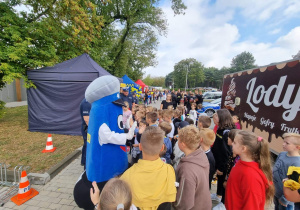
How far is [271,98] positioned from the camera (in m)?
4.13

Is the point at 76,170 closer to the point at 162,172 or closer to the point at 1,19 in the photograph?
the point at 162,172

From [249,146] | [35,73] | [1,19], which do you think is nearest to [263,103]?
[249,146]

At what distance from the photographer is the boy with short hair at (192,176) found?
1.49 metres

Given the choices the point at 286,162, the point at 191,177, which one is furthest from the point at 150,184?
the point at 286,162

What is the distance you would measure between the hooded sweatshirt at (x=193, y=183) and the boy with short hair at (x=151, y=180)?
0.53 feet

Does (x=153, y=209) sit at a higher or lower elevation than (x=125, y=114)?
lower

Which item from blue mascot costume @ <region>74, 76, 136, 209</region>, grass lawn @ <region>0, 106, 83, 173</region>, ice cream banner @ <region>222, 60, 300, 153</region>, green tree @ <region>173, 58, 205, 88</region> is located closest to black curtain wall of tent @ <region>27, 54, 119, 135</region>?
grass lawn @ <region>0, 106, 83, 173</region>

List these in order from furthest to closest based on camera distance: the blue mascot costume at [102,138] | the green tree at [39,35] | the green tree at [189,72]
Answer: the green tree at [189,72] → the green tree at [39,35] → the blue mascot costume at [102,138]

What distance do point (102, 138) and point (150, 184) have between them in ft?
2.40

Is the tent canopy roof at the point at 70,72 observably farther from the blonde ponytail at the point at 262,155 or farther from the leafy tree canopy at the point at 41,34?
the blonde ponytail at the point at 262,155

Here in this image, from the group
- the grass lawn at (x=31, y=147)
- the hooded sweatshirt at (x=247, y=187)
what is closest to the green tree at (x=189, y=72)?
the grass lawn at (x=31, y=147)

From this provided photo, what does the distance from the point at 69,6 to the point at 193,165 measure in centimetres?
866

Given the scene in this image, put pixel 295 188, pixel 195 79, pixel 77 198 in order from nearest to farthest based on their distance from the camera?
1. pixel 295 188
2. pixel 77 198
3. pixel 195 79

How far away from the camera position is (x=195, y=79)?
77812mm
